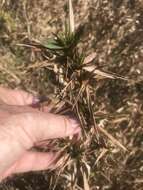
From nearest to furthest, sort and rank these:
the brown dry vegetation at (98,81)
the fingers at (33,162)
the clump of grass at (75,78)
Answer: the clump of grass at (75,78), the brown dry vegetation at (98,81), the fingers at (33,162)

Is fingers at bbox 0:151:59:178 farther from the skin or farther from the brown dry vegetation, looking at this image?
the skin

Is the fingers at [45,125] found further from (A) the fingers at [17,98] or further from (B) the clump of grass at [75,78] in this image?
(A) the fingers at [17,98]

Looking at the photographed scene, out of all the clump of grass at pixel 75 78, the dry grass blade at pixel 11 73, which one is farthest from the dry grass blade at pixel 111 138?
the dry grass blade at pixel 11 73

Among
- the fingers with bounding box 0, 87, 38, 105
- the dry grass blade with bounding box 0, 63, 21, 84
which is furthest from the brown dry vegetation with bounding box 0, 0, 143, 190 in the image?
the fingers with bounding box 0, 87, 38, 105

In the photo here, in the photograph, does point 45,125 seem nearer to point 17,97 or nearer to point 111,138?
point 111,138

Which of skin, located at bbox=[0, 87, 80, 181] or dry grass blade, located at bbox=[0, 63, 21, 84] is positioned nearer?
skin, located at bbox=[0, 87, 80, 181]

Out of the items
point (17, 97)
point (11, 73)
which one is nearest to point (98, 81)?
point (17, 97)

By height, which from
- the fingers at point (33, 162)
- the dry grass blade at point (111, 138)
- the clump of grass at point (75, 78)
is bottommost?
the fingers at point (33, 162)
